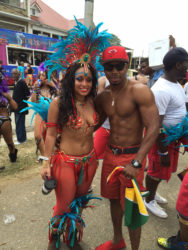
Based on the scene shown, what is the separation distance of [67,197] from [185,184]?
109 cm

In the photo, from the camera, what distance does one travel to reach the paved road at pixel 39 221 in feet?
7.01

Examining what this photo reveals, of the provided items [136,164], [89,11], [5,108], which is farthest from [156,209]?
[89,11]

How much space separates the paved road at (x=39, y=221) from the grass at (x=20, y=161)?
42 cm

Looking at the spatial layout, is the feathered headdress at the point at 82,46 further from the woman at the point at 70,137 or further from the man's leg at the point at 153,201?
the man's leg at the point at 153,201

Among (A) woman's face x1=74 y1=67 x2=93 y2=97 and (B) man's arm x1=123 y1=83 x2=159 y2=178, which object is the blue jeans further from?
(B) man's arm x1=123 y1=83 x2=159 y2=178

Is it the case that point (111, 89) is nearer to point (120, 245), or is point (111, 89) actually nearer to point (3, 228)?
point (120, 245)

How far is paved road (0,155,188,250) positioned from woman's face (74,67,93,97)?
1.71 m

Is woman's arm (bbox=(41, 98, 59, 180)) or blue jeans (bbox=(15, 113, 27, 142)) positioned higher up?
woman's arm (bbox=(41, 98, 59, 180))

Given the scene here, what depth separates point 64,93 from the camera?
180 cm

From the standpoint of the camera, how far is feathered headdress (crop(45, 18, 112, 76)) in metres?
1.86

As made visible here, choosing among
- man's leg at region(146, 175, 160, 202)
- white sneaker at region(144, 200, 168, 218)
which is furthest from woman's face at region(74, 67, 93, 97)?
white sneaker at region(144, 200, 168, 218)

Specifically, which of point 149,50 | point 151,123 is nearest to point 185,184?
point 151,123

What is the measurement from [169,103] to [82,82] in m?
1.14

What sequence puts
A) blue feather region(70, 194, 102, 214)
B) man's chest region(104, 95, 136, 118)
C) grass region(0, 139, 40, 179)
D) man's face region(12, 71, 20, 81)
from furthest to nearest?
man's face region(12, 71, 20, 81), grass region(0, 139, 40, 179), blue feather region(70, 194, 102, 214), man's chest region(104, 95, 136, 118)
